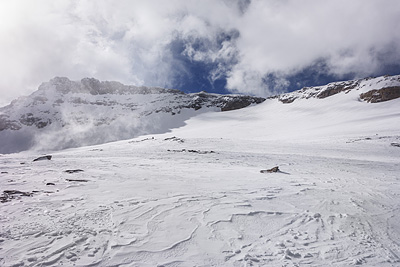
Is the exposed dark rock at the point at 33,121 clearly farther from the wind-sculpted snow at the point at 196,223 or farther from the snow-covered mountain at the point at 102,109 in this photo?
the wind-sculpted snow at the point at 196,223

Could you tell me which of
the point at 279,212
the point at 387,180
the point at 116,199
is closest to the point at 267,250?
the point at 279,212

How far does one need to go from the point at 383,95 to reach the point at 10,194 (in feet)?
242

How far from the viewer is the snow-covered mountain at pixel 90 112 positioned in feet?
223

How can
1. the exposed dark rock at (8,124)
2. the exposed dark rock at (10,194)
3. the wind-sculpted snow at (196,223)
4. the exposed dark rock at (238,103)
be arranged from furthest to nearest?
the exposed dark rock at (238,103) < the exposed dark rock at (8,124) < the exposed dark rock at (10,194) < the wind-sculpted snow at (196,223)

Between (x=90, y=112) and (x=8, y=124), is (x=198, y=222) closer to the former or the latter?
(x=90, y=112)

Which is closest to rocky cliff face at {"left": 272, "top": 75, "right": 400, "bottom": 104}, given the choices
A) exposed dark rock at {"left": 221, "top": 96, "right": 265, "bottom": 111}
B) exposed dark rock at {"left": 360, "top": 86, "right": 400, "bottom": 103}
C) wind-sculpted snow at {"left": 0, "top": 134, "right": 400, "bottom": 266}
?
exposed dark rock at {"left": 360, "top": 86, "right": 400, "bottom": 103}

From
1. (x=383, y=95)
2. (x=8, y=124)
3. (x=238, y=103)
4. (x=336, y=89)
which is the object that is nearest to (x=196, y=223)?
(x=383, y=95)

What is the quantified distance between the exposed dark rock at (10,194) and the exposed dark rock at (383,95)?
71.0 meters

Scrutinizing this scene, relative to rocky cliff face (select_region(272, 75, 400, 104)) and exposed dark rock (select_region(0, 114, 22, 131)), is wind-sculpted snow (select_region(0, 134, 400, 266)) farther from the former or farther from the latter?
exposed dark rock (select_region(0, 114, 22, 131))

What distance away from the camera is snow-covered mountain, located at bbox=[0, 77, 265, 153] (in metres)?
67.9

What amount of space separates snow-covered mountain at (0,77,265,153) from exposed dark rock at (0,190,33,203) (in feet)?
193

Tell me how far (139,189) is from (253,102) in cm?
9812

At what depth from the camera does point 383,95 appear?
54.2 meters

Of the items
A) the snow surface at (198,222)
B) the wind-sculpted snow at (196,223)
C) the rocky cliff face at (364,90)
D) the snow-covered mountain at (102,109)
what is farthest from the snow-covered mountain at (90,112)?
the snow surface at (198,222)
